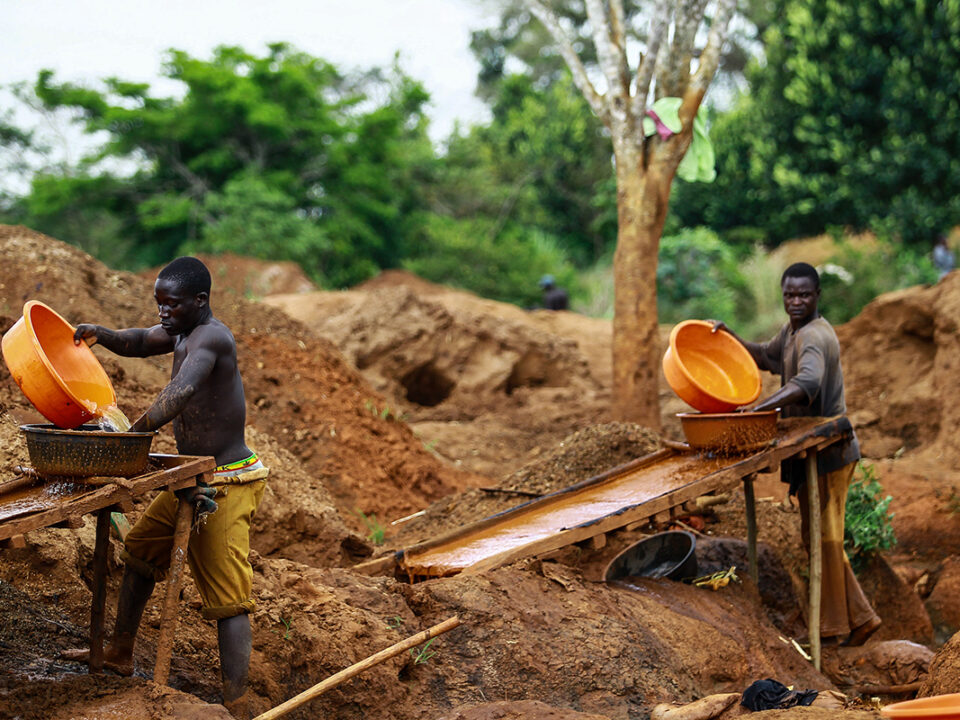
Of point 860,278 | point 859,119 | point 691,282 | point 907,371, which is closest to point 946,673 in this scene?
point 907,371

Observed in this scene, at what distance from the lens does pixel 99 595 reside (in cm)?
368

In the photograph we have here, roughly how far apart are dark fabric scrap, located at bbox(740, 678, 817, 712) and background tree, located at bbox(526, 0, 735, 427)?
4.26 m

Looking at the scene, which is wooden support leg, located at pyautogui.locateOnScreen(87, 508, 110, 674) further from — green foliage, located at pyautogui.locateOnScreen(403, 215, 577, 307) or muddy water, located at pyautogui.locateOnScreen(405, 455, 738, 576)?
green foliage, located at pyautogui.locateOnScreen(403, 215, 577, 307)

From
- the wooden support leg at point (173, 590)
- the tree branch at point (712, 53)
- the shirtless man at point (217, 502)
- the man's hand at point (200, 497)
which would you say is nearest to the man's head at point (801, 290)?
the tree branch at point (712, 53)

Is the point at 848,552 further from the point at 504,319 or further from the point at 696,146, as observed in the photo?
the point at 504,319

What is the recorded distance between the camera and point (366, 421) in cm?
869

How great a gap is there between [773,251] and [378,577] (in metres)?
18.6

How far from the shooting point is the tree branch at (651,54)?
8.33 metres

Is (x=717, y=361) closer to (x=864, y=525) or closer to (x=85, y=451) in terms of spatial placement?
(x=864, y=525)

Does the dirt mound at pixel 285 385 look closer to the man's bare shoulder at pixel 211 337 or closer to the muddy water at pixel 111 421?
the muddy water at pixel 111 421

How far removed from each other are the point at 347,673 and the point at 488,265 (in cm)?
1827

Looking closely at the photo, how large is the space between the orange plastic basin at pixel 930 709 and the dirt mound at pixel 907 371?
7359 millimetres

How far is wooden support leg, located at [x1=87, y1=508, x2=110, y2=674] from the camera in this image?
3.60 meters

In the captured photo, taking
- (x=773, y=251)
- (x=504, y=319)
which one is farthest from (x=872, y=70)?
(x=504, y=319)
